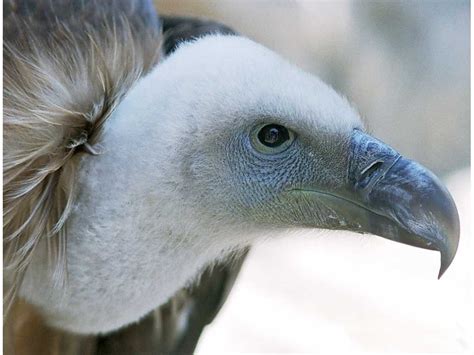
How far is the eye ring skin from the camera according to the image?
4.15ft

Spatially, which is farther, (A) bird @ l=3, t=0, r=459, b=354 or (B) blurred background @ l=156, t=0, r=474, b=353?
(B) blurred background @ l=156, t=0, r=474, b=353

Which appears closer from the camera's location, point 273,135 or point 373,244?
point 273,135

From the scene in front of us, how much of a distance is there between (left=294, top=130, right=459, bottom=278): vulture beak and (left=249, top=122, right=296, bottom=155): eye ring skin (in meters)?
0.11

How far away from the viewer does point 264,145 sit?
128 cm

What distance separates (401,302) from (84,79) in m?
0.83

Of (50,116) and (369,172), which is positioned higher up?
(369,172)

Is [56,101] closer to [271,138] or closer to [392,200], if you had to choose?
[271,138]

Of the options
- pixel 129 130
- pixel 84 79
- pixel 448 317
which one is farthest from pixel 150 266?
pixel 448 317

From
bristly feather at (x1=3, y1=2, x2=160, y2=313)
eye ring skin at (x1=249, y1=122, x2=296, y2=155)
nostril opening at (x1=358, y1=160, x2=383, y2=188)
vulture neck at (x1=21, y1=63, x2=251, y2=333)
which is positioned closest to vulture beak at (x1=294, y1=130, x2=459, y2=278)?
nostril opening at (x1=358, y1=160, x2=383, y2=188)

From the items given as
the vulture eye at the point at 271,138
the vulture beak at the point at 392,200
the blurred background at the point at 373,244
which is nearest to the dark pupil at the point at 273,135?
the vulture eye at the point at 271,138

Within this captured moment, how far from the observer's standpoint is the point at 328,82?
138cm

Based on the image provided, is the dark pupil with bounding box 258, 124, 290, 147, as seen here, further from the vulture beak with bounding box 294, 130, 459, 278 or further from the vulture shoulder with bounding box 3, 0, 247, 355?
the vulture shoulder with bounding box 3, 0, 247, 355

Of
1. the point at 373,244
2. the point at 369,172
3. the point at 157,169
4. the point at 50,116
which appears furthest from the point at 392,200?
Result: the point at 50,116

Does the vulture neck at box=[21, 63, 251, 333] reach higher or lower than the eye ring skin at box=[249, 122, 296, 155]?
lower
